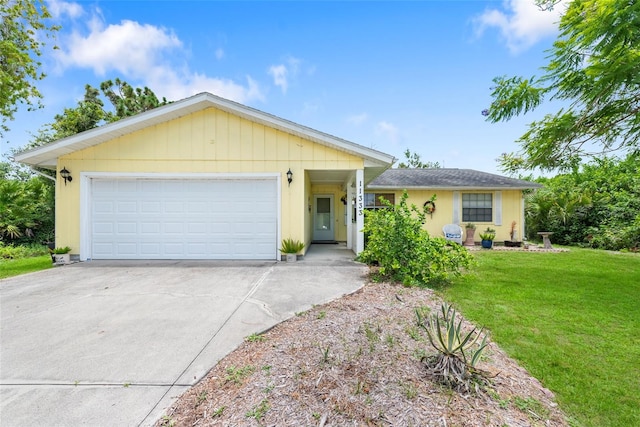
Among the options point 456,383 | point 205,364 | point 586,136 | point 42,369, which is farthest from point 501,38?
point 42,369

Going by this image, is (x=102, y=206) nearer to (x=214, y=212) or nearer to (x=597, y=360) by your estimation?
(x=214, y=212)

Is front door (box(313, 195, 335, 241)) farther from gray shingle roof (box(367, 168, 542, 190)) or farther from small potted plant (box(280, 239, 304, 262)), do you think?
small potted plant (box(280, 239, 304, 262))

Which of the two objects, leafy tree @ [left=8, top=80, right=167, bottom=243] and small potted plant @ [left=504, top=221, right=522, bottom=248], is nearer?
small potted plant @ [left=504, top=221, right=522, bottom=248]

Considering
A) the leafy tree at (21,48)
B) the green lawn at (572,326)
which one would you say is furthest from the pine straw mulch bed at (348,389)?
the leafy tree at (21,48)

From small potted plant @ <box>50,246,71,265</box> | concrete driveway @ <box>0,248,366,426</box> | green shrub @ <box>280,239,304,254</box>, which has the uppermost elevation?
green shrub @ <box>280,239,304,254</box>

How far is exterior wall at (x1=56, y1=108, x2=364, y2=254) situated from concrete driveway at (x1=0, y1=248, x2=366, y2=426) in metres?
2.36

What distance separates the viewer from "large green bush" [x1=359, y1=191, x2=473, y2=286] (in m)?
5.12

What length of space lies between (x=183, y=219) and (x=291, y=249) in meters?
3.00

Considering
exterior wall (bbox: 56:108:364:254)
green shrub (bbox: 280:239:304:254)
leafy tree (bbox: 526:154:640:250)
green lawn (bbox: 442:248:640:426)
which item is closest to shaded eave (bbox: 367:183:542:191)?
leafy tree (bbox: 526:154:640:250)

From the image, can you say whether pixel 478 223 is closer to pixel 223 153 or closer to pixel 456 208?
pixel 456 208

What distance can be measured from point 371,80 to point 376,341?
→ 41.5 feet

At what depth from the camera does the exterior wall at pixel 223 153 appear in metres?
7.49

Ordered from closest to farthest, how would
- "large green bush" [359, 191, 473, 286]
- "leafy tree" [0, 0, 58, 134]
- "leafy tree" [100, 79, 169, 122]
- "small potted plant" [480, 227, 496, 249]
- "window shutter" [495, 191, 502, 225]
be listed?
"large green bush" [359, 191, 473, 286]
"leafy tree" [0, 0, 58, 134]
"small potted plant" [480, 227, 496, 249]
"window shutter" [495, 191, 502, 225]
"leafy tree" [100, 79, 169, 122]

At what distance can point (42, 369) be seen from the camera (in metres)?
2.49
